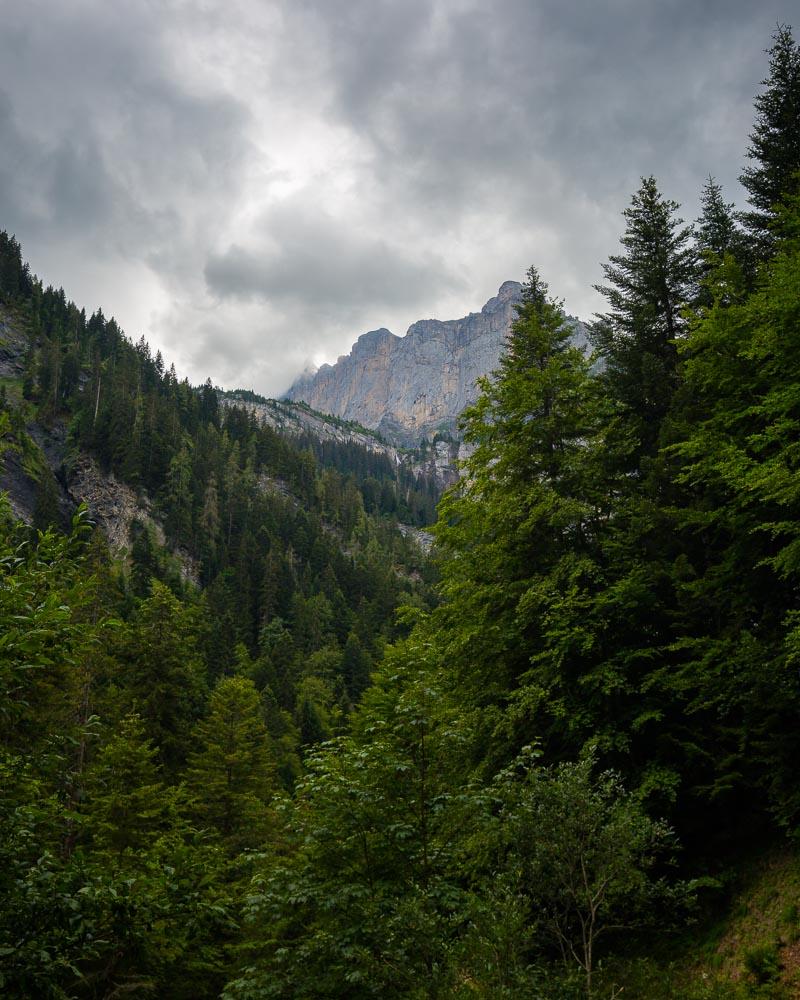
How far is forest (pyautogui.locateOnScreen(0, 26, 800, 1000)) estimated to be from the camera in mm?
5922

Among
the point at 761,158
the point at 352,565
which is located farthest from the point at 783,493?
the point at 352,565

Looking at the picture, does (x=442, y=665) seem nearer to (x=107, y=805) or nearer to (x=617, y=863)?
(x=617, y=863)

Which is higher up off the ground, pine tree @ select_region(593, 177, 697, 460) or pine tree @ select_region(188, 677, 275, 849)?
pine tree @ select_region(593, 177, 697, 460)

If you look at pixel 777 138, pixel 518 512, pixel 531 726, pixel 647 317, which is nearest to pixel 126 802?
pixel 531 726

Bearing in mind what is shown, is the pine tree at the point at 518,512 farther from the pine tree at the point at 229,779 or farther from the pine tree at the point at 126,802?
the pine tree at the point at 229,779

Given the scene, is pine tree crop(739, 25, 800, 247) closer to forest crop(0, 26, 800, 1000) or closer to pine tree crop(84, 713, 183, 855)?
forest crop(0, 26, 800, 1000)

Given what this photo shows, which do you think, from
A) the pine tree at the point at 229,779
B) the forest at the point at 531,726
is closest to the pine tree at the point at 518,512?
the forest at the point at 531,726

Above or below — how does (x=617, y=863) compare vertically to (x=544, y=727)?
below

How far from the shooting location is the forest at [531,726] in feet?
19.4

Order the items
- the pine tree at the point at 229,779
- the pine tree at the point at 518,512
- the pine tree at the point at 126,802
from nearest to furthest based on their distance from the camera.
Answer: the pine tree at the point at 518,512, the pine tree at the point at 126,802, the pine tree at the point at 229,779

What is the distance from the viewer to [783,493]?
9453 millimetres

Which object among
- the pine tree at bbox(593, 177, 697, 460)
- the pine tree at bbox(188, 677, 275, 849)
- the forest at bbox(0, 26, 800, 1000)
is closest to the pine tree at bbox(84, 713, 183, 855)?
the forest at bbox(0, 26, 800, 1000)

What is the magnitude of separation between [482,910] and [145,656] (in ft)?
75.1

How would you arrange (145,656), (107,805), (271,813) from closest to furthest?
(107,805) < (271,813) < (145,656)
